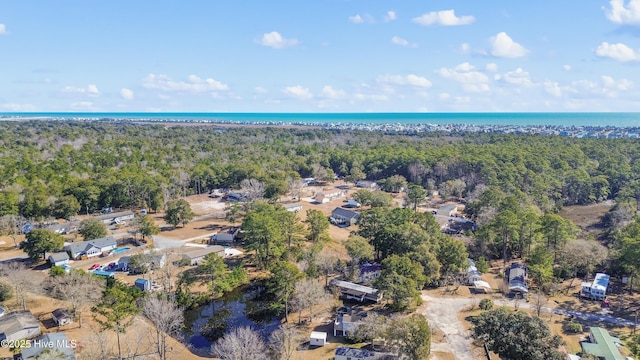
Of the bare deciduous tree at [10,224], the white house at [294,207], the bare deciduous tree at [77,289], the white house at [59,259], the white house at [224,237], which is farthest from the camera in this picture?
the white house at [294,207]

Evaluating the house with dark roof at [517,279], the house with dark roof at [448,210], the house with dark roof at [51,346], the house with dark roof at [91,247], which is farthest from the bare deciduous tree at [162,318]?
the house with dark roof at [448,210]

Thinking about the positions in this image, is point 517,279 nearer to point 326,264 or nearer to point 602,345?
point 602,345

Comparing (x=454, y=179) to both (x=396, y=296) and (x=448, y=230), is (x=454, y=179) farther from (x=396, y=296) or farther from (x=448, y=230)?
(x=396, y=296)

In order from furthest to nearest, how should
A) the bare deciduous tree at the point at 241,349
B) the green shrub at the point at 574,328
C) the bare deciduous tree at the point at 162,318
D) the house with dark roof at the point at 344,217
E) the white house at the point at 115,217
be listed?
the house with dark roof at the point at 344,217 < the white house at the point at 115,217 < the green shrub at the point at 574,328 < the bare deciduous tree at the point at 162,318 < the bare deciduous tree at the point at 241,349

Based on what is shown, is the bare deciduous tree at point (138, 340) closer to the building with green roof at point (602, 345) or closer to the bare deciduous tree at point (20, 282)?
the bare deciduous tree at point (20, 282)

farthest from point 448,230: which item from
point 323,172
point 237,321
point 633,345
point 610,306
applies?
point 323,172

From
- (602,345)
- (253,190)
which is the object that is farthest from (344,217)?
(602,345)
